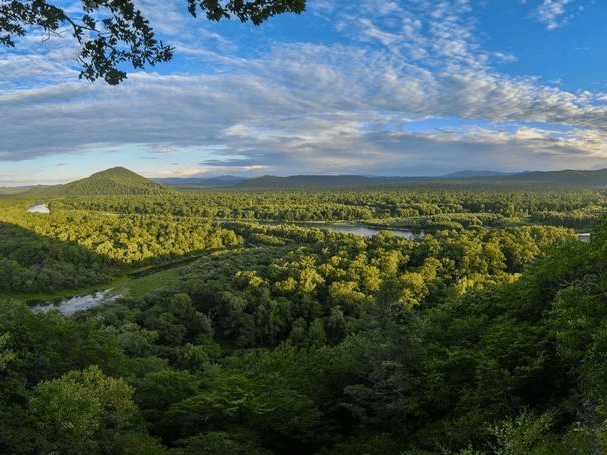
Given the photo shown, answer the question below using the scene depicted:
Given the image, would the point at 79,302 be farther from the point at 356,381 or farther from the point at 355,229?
the point at 355,229

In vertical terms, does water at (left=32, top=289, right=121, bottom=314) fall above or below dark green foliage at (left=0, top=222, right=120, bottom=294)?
below

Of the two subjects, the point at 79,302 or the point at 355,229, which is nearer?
the point at 79,302

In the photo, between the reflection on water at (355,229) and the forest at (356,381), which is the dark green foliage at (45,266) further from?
the reflection on water at (355,229)

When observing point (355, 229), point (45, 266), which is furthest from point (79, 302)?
point (355, 229)

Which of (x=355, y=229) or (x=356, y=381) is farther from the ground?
(x=356, y=381)

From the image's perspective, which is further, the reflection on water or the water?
the reflection on water

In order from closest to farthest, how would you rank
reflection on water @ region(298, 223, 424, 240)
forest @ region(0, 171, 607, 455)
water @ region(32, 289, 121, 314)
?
forest @ region(0, 171, 607, 455), water @ region(32, 289, 121, 314), reflection on water @ region(298, 223, 424, 240)

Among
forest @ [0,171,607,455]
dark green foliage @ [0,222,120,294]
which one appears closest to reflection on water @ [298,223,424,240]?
dark green foliage @ [0,222,120,294]

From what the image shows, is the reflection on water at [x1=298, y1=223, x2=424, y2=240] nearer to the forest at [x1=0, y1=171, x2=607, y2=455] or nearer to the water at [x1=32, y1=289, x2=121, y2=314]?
the water at [x1=32, y1=289, x2=121, y2=314]

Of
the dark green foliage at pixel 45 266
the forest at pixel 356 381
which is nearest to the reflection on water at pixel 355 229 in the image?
the dark green foliage at pixel 45 266
